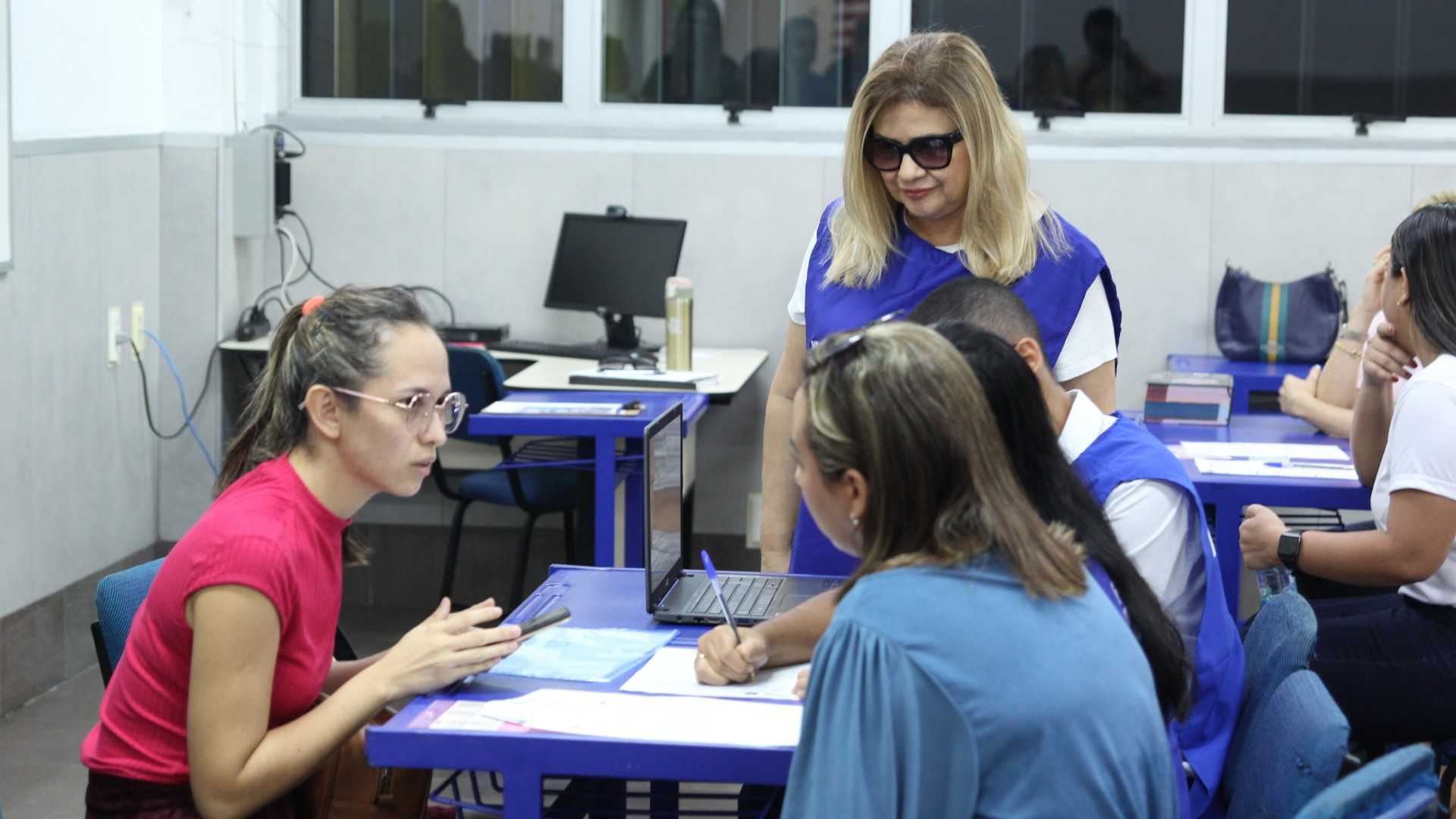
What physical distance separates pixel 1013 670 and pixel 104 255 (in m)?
3.82

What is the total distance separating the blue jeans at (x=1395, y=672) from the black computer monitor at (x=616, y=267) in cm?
274

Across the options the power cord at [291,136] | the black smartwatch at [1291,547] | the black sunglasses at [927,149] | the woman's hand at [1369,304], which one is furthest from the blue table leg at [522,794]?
the power cord at [291,136]

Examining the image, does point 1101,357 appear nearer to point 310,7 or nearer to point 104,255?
point 104,255

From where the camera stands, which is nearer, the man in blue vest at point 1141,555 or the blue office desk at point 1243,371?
the man in blue vest at point 1141,555

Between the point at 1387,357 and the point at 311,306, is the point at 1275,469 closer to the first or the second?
the point at 1387,357

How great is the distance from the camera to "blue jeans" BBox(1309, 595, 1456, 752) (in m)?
2.60

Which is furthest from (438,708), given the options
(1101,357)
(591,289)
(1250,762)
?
(591,289)

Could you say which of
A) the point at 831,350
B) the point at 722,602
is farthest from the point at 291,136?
the point at 831,350

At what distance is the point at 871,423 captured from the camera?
1380 mm

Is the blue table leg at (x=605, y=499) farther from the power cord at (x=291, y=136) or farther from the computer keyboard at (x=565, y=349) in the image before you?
the power cord at (x=291, y=136)

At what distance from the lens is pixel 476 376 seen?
14.4 feet

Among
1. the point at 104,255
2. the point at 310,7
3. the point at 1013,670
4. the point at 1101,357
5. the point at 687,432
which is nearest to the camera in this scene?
the point at 1013,670

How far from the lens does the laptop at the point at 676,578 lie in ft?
7.15

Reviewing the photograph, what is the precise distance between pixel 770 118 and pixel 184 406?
208 centimetres
